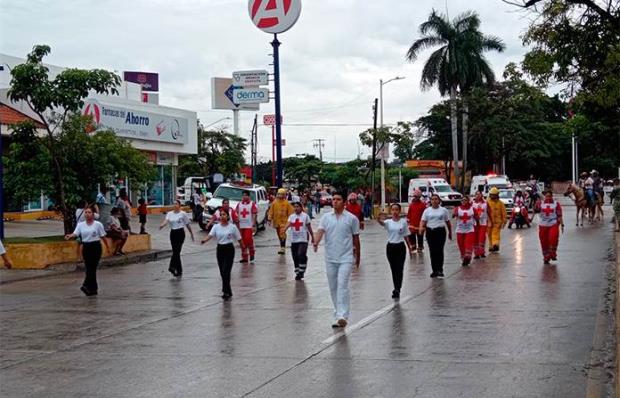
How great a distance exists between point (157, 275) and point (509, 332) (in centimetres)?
1048

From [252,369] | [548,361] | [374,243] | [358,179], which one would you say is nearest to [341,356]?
[252,369]

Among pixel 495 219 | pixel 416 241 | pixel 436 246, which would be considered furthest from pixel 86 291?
pixel 495 219

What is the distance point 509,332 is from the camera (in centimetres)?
1059

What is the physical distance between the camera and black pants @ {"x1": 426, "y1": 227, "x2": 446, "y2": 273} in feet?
56.0

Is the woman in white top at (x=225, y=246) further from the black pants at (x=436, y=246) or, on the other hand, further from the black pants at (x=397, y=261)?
the black pants at (x=436, y=246)

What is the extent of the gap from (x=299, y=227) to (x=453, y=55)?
44458 mm

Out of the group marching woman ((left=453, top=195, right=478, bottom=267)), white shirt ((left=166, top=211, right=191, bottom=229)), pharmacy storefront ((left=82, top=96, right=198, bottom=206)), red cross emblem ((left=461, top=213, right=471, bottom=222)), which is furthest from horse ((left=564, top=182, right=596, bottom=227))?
pharmacy storefront ((left=82, top=96, right=198, bottom=206))

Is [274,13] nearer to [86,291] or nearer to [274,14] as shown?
[274,14]

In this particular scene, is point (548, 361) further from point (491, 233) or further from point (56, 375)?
point (491, 233)

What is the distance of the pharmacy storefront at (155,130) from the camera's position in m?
43.2

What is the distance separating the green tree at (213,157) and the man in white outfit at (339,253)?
51.4m

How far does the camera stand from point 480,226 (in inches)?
824

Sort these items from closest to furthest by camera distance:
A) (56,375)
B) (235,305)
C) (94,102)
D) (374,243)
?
(56,375)
(235,305)
(374,243)
(94,102)

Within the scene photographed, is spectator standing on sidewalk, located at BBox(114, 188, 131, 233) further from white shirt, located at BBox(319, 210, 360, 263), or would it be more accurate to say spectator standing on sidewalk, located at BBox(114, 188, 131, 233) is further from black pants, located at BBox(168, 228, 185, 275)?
white shirt, located at BBox(319, 210, 360, 263)
